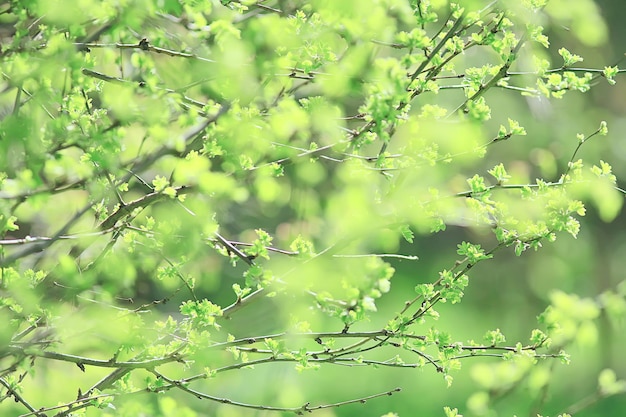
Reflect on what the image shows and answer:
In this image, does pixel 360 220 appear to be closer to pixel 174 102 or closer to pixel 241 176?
pixel 174 102

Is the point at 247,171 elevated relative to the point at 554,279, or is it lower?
lower

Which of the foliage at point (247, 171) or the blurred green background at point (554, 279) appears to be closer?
the foliage at point (247, 171)

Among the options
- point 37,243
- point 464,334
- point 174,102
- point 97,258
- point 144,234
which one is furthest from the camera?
point 464,334

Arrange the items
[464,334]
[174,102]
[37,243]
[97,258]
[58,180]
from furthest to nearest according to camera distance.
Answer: [464,334] → [97,258] → [37,243] → [58,180] → [174,102]

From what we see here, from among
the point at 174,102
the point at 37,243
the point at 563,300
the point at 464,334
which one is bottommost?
the point at 563,300

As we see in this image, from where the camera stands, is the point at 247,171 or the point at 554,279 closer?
the point at 247,171

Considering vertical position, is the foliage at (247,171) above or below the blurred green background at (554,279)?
below

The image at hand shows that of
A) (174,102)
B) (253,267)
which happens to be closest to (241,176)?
(253,267)

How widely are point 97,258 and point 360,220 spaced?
133 centimetres

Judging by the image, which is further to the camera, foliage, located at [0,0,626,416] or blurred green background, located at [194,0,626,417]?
blurred green background, located at [194,0,626,417]

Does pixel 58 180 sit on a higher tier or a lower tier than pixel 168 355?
higher

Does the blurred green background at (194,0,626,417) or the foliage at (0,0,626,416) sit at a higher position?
the blurred green background at (194,0,626,417)

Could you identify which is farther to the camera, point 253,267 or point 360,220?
point 253,267

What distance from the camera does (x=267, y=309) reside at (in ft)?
9.00
